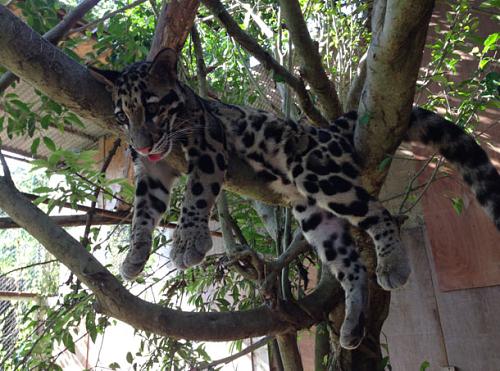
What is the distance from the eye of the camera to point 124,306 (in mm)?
1927

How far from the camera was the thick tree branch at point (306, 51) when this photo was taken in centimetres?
275

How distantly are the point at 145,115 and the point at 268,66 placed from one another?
69 centimetres

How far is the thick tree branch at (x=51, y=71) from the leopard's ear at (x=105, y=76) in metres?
0.09

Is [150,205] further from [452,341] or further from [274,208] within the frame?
[452,341]

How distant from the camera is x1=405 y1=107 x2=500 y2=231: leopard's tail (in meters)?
2.71

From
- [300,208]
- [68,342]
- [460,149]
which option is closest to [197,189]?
[300,208]

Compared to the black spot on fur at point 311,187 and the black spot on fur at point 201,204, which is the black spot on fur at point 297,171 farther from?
the black spot on fur at point 201,204

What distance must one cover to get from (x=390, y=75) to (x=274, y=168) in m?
0.90

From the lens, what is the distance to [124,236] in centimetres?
698

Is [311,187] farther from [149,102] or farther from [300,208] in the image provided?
[149,102]

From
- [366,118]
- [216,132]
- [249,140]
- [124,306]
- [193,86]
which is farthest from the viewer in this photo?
[193,86]

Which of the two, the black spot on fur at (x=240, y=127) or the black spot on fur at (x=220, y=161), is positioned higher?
the black spot on fur at (x=240, y=127)

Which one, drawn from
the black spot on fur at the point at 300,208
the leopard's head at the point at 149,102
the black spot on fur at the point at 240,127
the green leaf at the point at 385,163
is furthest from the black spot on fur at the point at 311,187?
the leopard's head at the point at 149,102

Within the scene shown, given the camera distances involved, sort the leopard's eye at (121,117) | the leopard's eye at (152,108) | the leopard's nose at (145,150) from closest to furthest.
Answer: the leopard's eye at (121,117), the leopard's nose at (145,150), the leopard's eye at (152,108)
